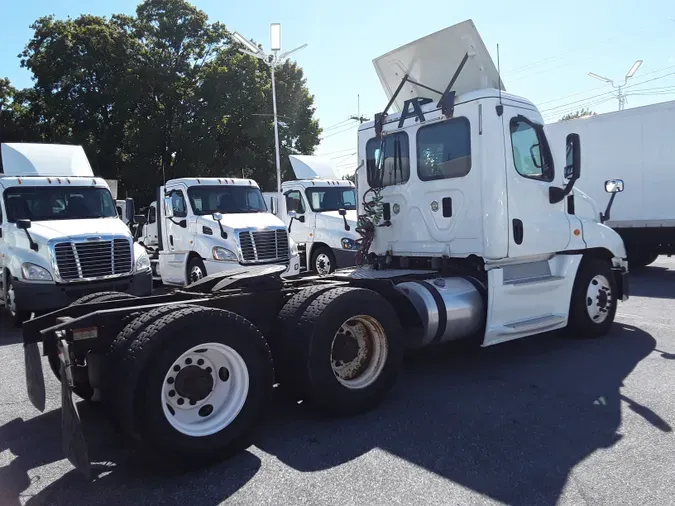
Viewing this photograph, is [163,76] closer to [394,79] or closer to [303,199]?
[303,199]

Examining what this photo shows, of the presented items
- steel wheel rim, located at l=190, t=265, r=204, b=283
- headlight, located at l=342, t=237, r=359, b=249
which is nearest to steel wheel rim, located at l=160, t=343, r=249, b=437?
steel wheel rim, located at l=190, t=265, r=204, b=283

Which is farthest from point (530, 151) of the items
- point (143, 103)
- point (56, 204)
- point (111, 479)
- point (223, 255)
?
point (143, 103)

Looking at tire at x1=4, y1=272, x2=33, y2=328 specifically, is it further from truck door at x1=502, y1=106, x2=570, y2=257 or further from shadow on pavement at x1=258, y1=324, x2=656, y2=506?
truck door at x1=502, y1=106, x2=570, y2=257

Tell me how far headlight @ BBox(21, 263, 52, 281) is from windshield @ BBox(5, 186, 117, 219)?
1.26m

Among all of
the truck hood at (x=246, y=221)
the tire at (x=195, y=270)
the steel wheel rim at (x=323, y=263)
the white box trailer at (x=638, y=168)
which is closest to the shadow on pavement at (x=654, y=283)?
the white box trailer at (x=638, y=168)

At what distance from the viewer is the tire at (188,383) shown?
3.39m

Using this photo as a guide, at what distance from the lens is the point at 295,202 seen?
44.6 feet

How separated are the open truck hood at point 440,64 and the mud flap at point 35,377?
5121mm

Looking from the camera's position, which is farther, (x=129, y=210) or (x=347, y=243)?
(x=347, y=243)

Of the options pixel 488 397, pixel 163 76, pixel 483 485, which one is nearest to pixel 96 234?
pixel 488 397

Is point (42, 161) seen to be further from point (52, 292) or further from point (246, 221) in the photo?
point (246, 221)

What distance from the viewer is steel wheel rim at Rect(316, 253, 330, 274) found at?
12836mm

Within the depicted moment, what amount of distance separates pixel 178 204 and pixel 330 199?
361 cm

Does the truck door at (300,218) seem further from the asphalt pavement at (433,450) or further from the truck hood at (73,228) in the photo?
the asphalt pavement at (433,450)
